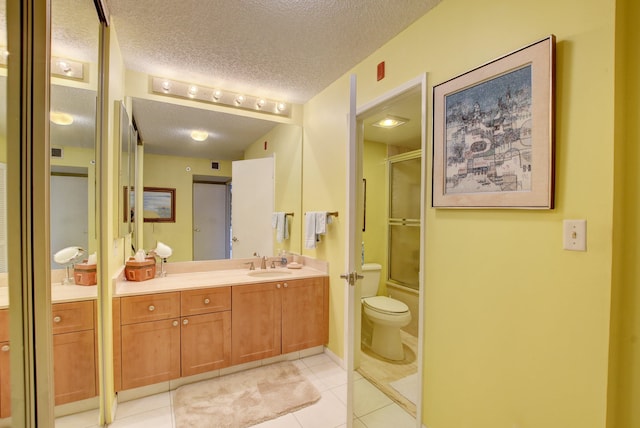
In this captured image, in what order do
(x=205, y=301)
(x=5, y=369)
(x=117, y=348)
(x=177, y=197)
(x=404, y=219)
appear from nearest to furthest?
(x=5, y=369), (x=117, y=348), (x=205, y=301), (x=177, y=197), (x=404, y=219)

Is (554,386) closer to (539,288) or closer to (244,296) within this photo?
(539,288)

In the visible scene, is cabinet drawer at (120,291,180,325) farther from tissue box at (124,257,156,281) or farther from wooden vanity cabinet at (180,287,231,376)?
tissue box at (124,257,156,281)

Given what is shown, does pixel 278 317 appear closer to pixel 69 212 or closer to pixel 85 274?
pixel 85 274

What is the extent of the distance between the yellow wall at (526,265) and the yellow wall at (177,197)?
198cm

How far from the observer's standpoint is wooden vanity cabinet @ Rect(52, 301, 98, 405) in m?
1.40

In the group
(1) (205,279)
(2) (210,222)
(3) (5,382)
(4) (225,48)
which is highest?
(4) (225,48)

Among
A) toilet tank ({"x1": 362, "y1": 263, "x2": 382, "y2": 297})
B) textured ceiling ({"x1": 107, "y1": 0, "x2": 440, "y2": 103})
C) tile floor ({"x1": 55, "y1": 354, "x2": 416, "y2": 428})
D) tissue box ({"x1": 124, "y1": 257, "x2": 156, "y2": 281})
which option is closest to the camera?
textured ceiling ({"x1": 107, "y1": 0, "x2": 440, "y2": 103})

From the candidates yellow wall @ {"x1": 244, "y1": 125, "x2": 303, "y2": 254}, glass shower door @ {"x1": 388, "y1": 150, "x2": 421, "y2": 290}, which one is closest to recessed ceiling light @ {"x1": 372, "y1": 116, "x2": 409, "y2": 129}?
glass shower door @ {"x1": 388, "y1": 150, "x2": 421, "y2": 290}

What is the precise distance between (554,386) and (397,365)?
1573 mm

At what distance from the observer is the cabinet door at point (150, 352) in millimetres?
1876

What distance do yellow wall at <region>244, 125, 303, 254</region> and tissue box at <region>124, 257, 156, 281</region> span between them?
115cm

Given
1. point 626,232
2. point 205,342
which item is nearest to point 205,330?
point 205,342

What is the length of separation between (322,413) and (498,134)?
1.94 m

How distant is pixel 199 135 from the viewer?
8.69 feet
